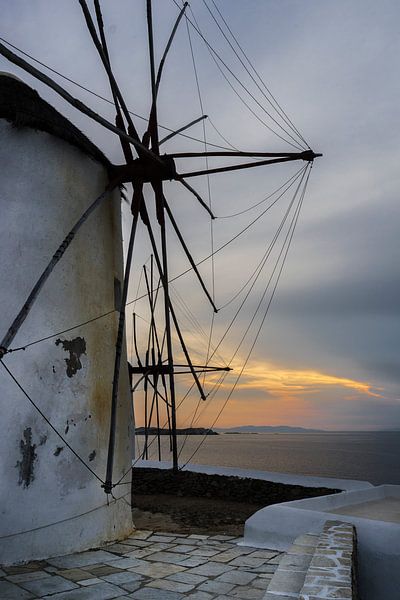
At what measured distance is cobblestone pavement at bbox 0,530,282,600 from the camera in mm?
4523

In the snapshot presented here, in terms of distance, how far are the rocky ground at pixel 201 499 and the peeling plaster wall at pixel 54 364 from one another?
1358mm

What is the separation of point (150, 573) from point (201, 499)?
17.7 feet

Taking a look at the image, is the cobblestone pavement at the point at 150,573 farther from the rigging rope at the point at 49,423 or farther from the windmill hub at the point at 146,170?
the windmill hub at the point at 146,170

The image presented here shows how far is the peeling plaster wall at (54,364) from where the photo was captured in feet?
18.6

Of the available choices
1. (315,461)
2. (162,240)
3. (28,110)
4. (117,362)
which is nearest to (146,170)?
(162,240)

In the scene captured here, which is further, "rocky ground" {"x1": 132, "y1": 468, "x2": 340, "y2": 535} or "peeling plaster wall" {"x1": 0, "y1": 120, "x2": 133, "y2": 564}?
"rocky ground" {"x1": 132, "y1": 468, "x2": 340, "y2": 535}

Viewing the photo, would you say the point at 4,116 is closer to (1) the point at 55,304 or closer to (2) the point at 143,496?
(1) the point at 55,304

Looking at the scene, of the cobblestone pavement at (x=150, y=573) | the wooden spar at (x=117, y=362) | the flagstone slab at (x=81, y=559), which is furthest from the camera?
the wooden spar at (x=117, y=362)

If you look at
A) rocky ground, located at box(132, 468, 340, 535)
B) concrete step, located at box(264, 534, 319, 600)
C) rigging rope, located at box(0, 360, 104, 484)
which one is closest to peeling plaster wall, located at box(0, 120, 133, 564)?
rigging rope, located at box(0, 360, 104, 484)

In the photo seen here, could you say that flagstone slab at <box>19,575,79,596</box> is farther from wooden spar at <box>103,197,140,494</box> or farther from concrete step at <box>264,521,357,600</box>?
concrete step at <box>264,521,357,600</box>

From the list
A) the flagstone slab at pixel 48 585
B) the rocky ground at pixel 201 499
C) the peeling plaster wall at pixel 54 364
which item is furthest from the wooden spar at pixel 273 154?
the flagstone slab at pixel 48 585

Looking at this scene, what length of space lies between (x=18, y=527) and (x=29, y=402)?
52.3 inches

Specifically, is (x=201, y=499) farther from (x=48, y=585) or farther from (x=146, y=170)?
(x=146, y=170)

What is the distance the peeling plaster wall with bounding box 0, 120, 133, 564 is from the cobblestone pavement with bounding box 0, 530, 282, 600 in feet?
1.37
